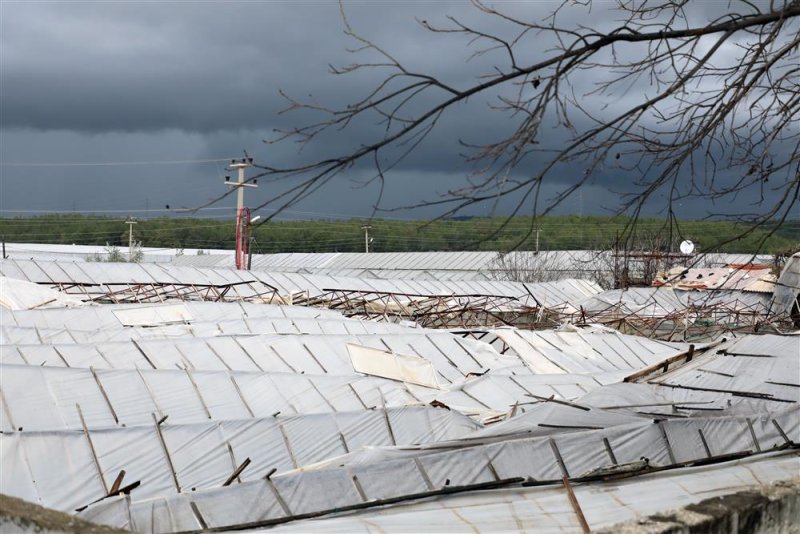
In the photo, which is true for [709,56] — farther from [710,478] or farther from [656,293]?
[656,293]

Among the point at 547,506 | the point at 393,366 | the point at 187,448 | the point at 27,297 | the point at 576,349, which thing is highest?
the point at 547,506

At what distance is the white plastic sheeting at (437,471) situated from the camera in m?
6.50

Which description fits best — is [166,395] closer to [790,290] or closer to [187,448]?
[187,448]

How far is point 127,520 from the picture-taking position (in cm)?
657

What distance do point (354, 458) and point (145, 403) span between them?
6.22m

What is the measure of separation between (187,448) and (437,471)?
5.07 m

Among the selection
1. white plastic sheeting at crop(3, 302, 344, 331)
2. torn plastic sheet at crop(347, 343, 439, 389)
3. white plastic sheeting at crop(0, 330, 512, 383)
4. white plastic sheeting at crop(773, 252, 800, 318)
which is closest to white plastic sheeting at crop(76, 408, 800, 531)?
torn plastic sheet at crop(347, 343, 439, 389)

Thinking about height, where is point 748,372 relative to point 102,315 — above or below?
above

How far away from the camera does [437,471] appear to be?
710 cm

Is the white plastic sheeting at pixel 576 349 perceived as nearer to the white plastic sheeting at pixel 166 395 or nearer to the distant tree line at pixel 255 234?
the white plastic sheeting at pixel 166 395

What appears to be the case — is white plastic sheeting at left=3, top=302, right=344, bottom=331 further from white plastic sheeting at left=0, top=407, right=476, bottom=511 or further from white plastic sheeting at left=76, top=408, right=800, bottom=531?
white plastic sheeting at left=76, top=408, right=800, bottom=531

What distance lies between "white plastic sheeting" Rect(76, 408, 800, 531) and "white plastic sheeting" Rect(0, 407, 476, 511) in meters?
3.35

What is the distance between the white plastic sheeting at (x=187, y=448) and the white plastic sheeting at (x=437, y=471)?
3348mm

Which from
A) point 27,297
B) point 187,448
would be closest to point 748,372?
point 187,448
